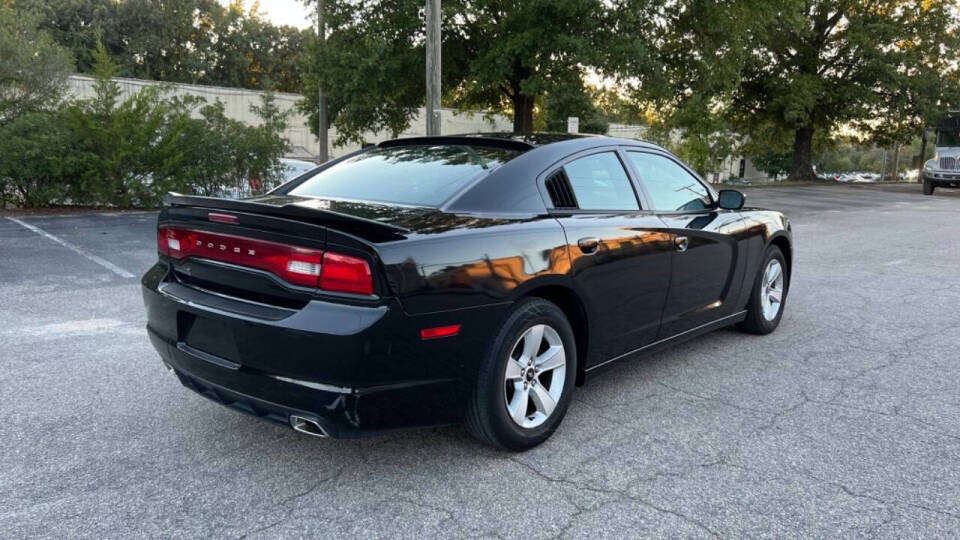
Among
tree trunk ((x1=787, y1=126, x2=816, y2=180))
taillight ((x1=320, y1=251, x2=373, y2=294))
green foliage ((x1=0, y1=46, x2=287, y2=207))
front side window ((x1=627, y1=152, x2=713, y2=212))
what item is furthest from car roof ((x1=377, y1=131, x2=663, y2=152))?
tree trunk ((x1=787, y1=126, x2=816, y2=180))

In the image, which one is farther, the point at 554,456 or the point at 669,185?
the point at 669,185

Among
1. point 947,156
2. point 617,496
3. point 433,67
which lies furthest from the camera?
point 947,156

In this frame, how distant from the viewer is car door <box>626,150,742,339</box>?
13.5 ft

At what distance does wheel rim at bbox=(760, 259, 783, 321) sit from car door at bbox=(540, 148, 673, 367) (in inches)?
64.8

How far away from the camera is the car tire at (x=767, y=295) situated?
515 cm

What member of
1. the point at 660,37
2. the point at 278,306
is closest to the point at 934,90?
the point at 660,37

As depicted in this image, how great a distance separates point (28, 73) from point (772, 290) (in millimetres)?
14401

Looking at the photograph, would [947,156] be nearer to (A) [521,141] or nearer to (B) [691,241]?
(B) [691,241]

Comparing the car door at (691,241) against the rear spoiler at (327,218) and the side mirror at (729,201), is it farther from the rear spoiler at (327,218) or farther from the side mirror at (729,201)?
the rear spoiler at (327,218)

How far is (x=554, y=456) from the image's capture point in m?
3.21

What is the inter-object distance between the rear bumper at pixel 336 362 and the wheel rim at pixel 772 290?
308 cm

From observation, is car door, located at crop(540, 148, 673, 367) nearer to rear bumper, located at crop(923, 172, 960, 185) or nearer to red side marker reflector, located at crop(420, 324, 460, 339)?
red side marker reflector, located at crop(420, 324, 460, 339)

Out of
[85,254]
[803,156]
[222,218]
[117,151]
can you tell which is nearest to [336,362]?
[222,218]

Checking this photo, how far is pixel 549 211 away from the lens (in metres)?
3.41
